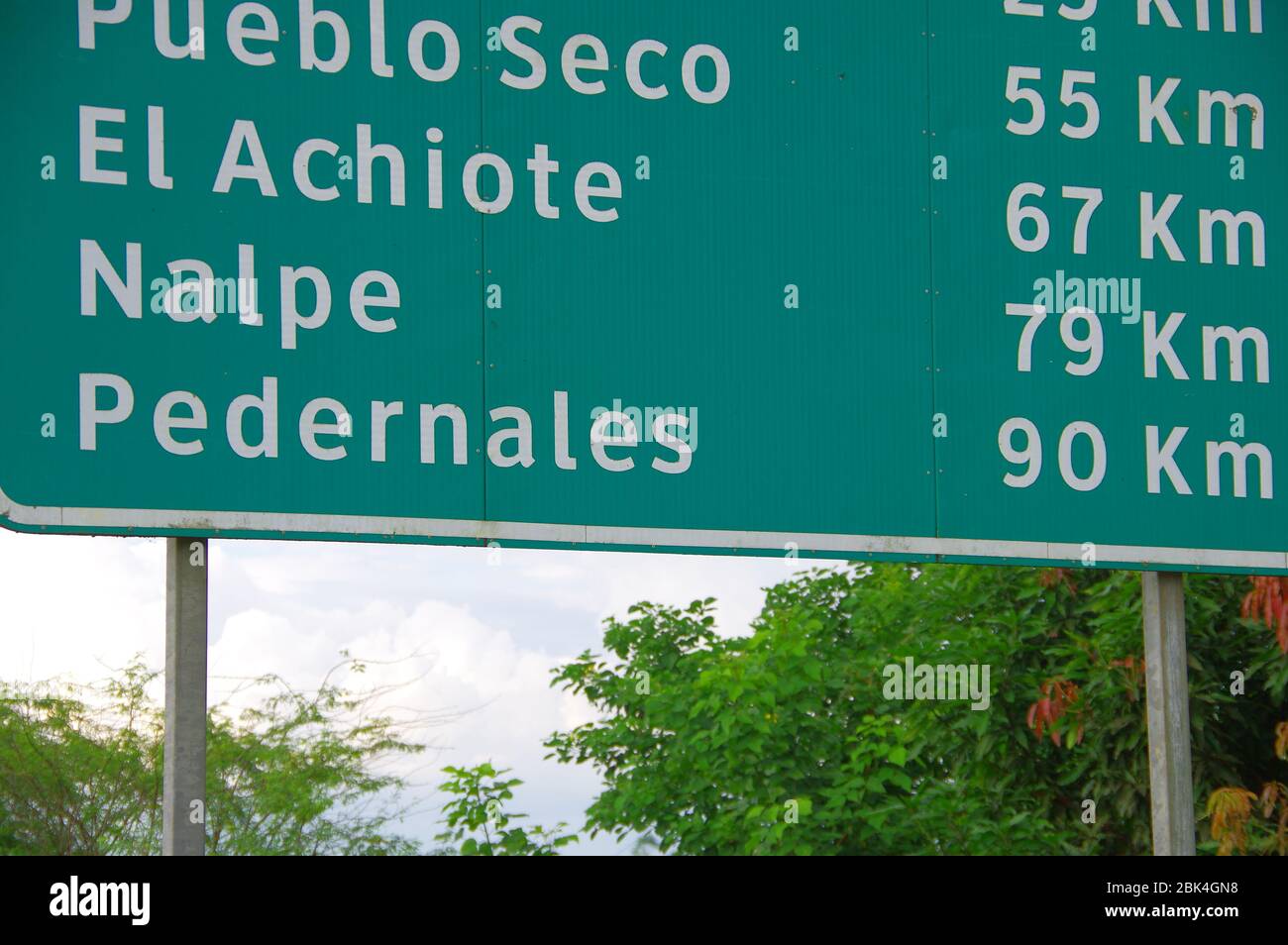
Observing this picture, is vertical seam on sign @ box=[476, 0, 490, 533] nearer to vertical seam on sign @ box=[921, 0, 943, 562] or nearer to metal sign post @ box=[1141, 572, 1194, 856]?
vertical seam on sign @ box=[921, 0, 943, 562]

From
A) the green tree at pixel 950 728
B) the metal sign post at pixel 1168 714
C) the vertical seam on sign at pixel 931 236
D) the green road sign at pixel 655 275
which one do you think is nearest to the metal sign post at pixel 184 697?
the green road sign at pixel 655 275

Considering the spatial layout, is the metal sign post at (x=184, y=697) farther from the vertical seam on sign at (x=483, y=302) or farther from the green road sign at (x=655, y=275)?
the vertical seam on sign at (x=483, y=302)

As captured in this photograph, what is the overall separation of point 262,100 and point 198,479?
155cm

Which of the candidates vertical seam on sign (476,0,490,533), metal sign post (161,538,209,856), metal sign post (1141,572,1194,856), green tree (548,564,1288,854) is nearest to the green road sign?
vertical seam on sign (476,0,490,533)

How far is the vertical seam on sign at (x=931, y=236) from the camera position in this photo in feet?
26.1

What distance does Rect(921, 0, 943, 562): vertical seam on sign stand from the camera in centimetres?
794

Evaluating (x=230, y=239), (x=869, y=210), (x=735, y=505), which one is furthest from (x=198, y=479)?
(x=869, y=210)

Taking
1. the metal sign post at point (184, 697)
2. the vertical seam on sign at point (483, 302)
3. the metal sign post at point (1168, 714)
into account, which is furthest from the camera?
the metal sign post at point (1168, 714)

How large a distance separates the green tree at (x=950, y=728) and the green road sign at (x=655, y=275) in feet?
14.6

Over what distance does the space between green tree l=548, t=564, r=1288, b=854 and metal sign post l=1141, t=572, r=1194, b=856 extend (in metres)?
3.41

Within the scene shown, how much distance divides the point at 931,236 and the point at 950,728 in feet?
25.1

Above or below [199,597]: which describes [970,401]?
above

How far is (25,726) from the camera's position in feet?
57.6

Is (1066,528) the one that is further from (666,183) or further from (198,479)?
(198,479)
